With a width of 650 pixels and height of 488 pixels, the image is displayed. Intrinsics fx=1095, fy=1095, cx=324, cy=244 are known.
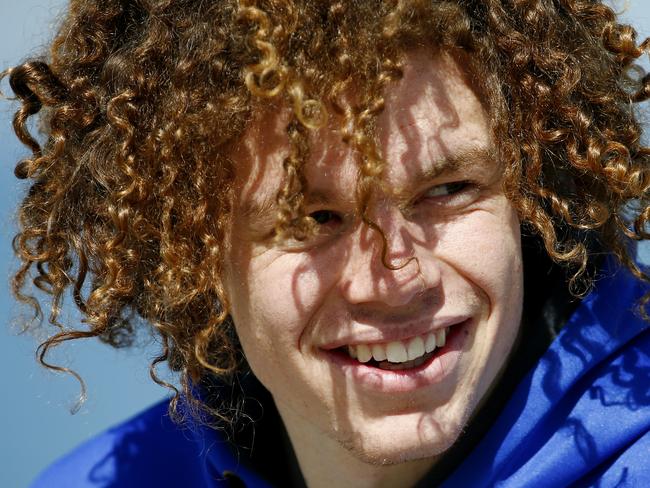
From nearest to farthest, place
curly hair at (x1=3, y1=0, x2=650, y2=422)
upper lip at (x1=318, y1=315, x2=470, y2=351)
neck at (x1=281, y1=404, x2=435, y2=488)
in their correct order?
1. curly hair at (x1=3, y1=0, x2=650, y2=422)
2. upper lip at (x1=318, y1=315, x2=470, y2=351)
3. neck at (x1=281, y1=404, x2=435, y2=488)

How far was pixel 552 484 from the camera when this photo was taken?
66.2 inches

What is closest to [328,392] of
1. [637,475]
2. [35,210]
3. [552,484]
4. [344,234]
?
[344,234]

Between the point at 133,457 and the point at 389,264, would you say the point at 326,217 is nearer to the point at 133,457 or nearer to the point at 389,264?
the point at 389,264

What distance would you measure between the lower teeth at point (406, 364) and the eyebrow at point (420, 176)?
10.6 inches

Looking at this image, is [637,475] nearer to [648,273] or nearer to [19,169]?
[648,273]

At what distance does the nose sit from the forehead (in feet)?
0.21

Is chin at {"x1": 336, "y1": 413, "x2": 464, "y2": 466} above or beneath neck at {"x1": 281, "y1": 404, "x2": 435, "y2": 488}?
above

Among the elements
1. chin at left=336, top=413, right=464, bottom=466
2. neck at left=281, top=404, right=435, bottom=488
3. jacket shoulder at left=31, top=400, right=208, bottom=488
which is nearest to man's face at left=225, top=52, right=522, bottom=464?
chin at left=336, top=413, right=464, bottom=466

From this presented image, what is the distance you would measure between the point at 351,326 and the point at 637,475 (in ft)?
1.60

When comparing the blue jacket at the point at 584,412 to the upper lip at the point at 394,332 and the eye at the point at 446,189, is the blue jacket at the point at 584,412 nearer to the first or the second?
the upper lip at the point at 394,332

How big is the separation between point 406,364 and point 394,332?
0.07 m

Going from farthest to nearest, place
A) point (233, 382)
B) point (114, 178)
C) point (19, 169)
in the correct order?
1. point (233, 382)
2. point (19, 169)
3. point (114, 178)

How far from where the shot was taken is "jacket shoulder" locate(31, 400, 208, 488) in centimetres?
225

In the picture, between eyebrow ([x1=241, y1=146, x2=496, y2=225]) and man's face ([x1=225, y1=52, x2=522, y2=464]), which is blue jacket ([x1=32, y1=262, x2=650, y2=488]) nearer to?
man's face ([x1=225, y1=52, x2=522, y2=464])
